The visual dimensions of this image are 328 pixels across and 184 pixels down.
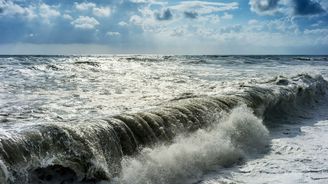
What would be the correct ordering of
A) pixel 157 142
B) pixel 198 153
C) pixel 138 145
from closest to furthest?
pixel 138 145, pixel 198 153, pixel 157 142

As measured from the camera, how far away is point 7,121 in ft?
29.7

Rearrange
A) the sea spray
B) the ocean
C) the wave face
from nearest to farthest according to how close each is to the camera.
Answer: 1. the wave face
2. the ocean
3. the sea spray

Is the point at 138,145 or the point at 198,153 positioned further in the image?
the point at 198,153

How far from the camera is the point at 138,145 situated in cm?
786

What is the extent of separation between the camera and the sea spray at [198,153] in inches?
275

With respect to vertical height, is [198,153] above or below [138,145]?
below

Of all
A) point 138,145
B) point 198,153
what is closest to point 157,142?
point 138,145

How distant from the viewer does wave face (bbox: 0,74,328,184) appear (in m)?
6.22

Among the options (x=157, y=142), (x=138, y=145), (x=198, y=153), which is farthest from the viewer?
(x=157, y=142)

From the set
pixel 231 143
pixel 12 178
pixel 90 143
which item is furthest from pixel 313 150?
pixel 12 178

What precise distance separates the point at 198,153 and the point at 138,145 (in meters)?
1.21

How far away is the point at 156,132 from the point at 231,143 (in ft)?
5.86

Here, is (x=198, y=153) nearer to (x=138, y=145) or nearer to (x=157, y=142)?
(x=157, y=142)

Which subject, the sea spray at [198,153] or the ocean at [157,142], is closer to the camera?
the ocean at [157,142]
